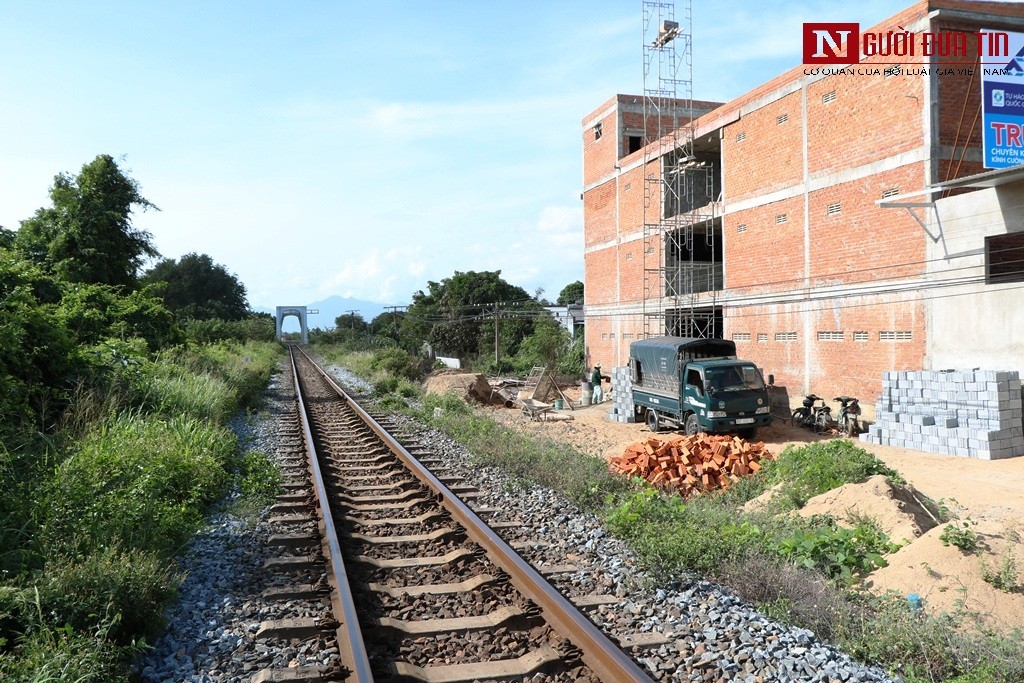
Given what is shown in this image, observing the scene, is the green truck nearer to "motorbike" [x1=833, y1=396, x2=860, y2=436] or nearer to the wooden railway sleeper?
"motorbike" [x1=833, y1=396, x2=860, y2=436]

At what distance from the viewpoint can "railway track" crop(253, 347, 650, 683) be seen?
436cm

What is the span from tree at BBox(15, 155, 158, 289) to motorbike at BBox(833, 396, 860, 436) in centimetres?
2160

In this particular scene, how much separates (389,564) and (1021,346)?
14.7 meters

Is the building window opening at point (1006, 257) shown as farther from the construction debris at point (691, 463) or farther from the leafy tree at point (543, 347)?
the leafy tree at point (543, 347)

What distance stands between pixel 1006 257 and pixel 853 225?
12.7 feet

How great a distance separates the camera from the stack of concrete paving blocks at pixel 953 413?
47.3 feet

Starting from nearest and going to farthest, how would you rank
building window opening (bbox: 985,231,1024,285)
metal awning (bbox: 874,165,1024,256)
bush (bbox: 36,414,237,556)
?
bush (bbox: 36,414,237,556)
metal awning (bbox: 874,165,1024,256)
building window opening (bbox: 985,231,1024,285)

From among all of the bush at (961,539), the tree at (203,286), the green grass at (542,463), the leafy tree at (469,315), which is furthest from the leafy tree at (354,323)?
the bush at (961,539)

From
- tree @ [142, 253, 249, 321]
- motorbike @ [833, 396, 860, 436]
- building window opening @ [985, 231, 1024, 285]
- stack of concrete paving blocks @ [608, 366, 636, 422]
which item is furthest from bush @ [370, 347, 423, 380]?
tree @ [142, 253, 249, 321]

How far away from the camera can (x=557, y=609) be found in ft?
16.1

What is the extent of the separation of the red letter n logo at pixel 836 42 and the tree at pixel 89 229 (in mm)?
21090

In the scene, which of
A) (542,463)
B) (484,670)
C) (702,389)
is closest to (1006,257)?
(702,389)

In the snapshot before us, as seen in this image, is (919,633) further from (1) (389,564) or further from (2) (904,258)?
(2) (904,258)

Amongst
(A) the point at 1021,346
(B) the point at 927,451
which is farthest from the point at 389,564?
(A) the point at 1021,346
